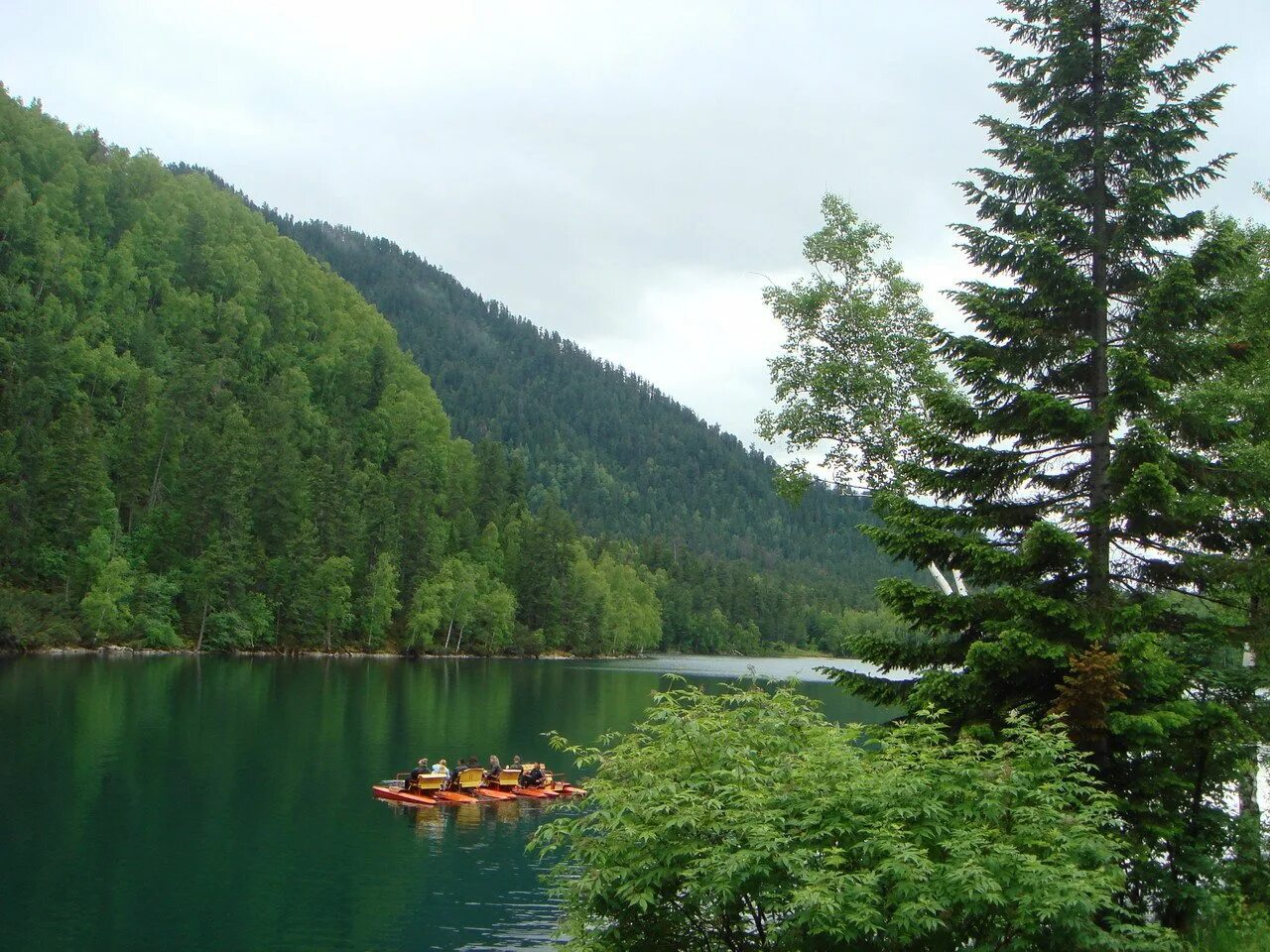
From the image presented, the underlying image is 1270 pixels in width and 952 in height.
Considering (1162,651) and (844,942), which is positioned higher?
(1162,651)

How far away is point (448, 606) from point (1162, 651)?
9689 cm

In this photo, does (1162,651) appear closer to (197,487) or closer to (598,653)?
(197,487)

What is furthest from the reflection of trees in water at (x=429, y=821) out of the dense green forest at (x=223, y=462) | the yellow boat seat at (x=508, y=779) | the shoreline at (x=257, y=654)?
the dense green forest at (x=223, y=462)

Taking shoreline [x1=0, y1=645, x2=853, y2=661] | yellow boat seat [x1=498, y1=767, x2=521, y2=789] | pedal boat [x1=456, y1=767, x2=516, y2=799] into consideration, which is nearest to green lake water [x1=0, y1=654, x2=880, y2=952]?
pedal boat [x1=456, y1=767, x2=516, y2=799]

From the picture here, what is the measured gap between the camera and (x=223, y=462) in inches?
3757

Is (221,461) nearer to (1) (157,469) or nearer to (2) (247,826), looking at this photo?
(1) (157,469)

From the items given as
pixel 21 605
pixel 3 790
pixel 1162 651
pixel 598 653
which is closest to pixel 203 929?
pixel 3 790

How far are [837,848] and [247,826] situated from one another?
24.0m

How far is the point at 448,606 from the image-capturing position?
106 metres

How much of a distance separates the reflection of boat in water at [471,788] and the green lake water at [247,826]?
26.4 inches

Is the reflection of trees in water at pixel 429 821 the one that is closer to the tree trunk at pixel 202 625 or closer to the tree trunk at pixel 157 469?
the tree trunk at pixel 202 625

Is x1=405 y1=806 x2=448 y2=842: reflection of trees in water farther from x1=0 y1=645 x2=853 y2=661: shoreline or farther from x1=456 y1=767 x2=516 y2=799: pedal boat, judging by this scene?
x1=0 y1=645 x2=853 y2=661: shoreline

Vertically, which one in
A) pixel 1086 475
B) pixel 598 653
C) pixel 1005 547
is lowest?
pixel 598 653

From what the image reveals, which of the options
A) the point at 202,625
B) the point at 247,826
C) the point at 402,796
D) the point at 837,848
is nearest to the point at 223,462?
the point at 202,625
